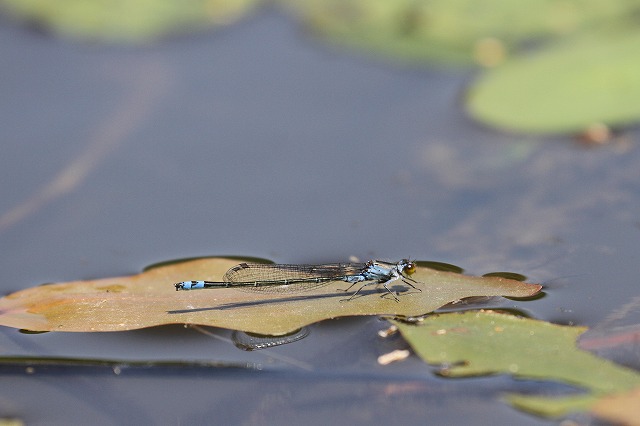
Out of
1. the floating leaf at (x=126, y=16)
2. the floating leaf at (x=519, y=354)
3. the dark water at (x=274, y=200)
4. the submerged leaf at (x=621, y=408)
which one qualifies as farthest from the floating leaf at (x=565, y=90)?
the submerged leaf at (x=621, y=408)

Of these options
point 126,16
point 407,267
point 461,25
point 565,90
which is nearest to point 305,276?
point 407,267

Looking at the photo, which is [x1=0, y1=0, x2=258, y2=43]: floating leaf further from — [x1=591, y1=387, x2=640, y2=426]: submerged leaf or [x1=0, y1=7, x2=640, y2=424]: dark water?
[x1=591, y1=387, x2=640, y2=426]: submerged leaf

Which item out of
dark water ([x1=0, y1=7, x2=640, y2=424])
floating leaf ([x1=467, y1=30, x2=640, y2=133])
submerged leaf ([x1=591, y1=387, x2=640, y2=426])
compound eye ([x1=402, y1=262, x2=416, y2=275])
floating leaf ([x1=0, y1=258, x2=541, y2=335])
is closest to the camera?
submerged leaf ([x1=591, y1=387, x2=640, y2=426])

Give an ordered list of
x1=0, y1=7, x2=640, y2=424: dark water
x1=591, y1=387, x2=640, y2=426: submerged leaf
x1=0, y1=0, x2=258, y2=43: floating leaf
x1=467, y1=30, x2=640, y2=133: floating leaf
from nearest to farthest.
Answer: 1. x1=591, y1=387, x2=640, y2=426: submerged leaf
2. x1=0, y1=7, x2=640, y2=424: dark water
3. x1=467, y1=30, x2=640, y2=133: floating leaf
4. x1=0, y1=0, x2=258, y2=43: floating leaf

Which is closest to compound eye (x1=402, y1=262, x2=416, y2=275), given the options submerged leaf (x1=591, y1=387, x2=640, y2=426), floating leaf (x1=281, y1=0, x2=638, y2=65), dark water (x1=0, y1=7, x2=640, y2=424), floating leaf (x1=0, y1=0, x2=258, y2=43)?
dark water (x1=0, y1=7, x2=640, y2=424)

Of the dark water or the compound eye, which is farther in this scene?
the compound eye

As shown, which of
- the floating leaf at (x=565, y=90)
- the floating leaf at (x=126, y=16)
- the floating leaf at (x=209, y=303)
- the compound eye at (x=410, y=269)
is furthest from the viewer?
the floating leaf at (x=126, y=16)

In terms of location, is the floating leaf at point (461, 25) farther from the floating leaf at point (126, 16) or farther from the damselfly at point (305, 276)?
the damselfly at point (305, 276)
